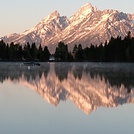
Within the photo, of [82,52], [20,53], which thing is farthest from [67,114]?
[82,52]

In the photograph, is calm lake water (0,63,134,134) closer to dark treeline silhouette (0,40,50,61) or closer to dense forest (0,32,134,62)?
dense forest (0,32,134,62)

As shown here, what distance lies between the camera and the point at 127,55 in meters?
138

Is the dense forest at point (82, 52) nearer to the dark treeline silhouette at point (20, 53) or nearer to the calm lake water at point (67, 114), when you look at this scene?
the dark treeline silhouette at point (20, 53)

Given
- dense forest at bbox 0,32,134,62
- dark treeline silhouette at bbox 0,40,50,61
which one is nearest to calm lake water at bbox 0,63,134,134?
dense forest at bbox 0,32,134,62

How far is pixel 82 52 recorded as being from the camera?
181 metres

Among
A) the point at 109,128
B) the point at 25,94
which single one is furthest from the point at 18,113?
the point at 25,94

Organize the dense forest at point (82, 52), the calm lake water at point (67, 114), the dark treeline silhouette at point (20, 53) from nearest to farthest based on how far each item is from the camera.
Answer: the calm lake water at point (67, 114) → the dense forest at point (82, 52) → the dark treeline silhouette at point (20, 53)

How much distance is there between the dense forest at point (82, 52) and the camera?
143750 mm

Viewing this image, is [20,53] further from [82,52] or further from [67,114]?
[67,114]

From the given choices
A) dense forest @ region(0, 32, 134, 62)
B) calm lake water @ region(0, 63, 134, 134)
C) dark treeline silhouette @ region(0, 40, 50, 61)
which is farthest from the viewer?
dark treeline silhouette @ region(0, 40, 50, 61)

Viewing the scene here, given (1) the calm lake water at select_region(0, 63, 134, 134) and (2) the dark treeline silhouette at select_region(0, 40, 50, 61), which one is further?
(2) the dark treeline silhouette at select_region(0, 40, 50, 61)

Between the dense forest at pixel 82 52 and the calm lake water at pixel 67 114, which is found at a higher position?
the dense forest at pixel 82 52

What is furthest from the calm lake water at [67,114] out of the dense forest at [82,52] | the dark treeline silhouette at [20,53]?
the dark treeline silhouette at [20,53]

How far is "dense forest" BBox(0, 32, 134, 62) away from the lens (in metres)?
144
